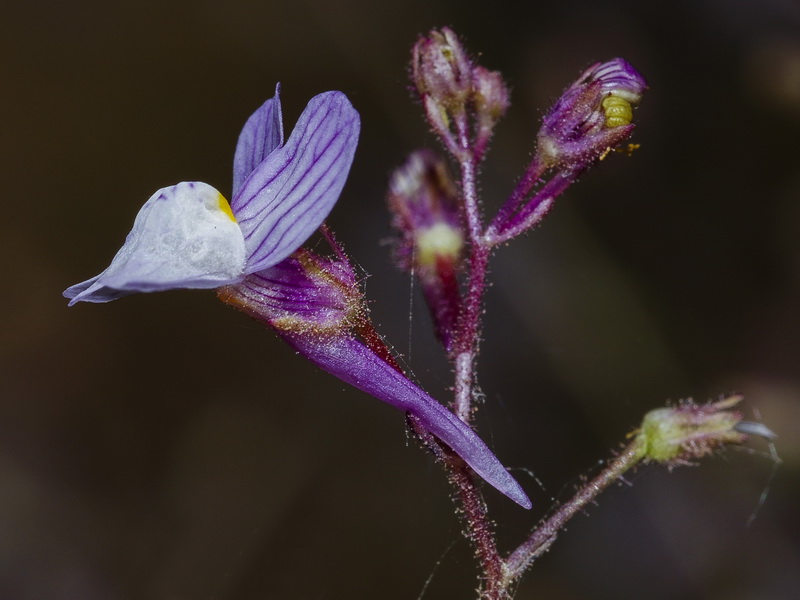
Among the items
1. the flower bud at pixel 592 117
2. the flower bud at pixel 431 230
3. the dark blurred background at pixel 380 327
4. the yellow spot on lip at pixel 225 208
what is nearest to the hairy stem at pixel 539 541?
the flower bud at pixel 431 230

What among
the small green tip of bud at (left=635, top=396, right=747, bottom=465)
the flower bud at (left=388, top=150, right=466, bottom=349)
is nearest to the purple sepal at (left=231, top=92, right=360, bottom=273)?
the flower bud at (left=388, top=150, right=466, bottom=349)

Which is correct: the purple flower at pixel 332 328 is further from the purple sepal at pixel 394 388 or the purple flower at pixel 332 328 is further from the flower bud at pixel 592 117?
the flower bud at pixel 592 117

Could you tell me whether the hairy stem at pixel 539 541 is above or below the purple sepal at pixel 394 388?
below

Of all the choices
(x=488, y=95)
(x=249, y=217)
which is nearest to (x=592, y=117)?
(x=488, y=95)

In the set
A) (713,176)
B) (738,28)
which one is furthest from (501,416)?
(738,28)

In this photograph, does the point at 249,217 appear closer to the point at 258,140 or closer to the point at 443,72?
the point at 258,140
